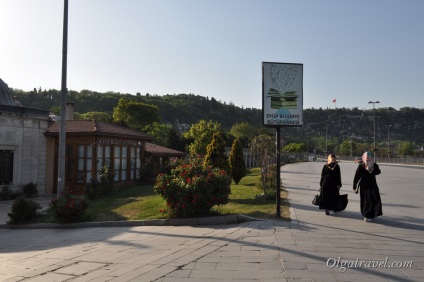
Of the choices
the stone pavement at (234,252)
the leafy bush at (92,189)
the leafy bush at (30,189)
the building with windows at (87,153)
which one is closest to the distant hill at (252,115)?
the building with windows at (87,153)

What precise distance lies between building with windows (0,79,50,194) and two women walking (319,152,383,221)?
15.6 meters

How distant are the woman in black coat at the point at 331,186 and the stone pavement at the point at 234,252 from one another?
11.5 inches

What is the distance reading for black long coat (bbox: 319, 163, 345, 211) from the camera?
33.7ft

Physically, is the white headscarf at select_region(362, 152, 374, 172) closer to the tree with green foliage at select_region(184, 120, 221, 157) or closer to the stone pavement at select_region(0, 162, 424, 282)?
the stone pavement at select_region(0, 162, 424, 282)

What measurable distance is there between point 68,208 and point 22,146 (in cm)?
971

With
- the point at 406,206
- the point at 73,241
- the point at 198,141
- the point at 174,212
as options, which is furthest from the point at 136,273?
the point at 198,141

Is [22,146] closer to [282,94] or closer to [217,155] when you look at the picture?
[217,155]

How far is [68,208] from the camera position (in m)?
11.9

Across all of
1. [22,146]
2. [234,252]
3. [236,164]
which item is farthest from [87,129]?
[234,252]

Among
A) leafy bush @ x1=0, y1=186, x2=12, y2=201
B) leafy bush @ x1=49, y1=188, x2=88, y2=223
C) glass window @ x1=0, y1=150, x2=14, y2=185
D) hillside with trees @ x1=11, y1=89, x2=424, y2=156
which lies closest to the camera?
leafy bush @ x1=49, y1=188, x2=88, y2=223

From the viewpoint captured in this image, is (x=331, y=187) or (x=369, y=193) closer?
(x=369, y=193)

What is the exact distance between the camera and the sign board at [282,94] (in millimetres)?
10109

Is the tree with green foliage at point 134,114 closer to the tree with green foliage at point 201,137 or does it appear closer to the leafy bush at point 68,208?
the tree with green foliage at point 201,137

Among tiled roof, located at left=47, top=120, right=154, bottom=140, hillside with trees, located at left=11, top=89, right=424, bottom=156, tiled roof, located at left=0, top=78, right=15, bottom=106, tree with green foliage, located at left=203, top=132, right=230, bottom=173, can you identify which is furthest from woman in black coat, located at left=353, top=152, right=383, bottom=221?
hillside with trees, located at left=11, top=89, right=424, bottom=156
